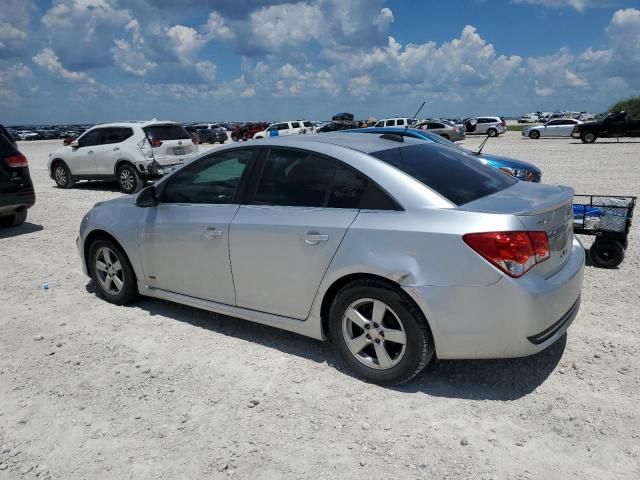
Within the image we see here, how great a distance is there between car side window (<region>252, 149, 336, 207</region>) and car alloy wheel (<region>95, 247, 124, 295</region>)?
1881 mm

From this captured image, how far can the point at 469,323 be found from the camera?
122 inches

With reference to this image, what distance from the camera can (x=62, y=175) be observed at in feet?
47.3

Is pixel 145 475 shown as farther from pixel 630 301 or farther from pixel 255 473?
pixel 630 301

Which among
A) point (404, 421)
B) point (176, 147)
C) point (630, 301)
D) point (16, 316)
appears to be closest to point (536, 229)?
point (404, 421)

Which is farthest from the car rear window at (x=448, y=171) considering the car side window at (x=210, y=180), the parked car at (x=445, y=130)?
the parked car at (x=445, y=130)

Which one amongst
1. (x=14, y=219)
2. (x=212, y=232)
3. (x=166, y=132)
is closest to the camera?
(x=212, y=232)

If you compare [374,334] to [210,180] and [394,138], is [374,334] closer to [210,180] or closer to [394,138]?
[394,138]

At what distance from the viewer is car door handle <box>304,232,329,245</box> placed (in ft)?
11.5

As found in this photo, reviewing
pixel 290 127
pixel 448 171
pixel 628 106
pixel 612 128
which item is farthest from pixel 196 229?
pixel 628 106

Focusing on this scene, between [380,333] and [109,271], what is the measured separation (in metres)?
3.00

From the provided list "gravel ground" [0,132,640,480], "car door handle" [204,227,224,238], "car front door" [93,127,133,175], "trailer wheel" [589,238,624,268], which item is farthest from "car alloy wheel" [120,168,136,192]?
"trailer wheel" [589,238,624,268]

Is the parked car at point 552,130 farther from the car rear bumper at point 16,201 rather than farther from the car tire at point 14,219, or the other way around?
the car rear bumper at point 16,201

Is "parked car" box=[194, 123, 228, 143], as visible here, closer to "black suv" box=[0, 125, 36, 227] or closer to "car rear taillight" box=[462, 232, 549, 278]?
"black suv" box=[0, 125, 36, 227]

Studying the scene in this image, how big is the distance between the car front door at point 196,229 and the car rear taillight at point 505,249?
1882 millimetres
